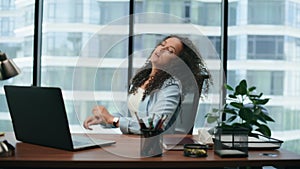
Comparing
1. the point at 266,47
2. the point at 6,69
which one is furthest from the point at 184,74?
the point at 266,47

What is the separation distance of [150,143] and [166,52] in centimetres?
61

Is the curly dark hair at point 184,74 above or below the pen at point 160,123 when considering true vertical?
above


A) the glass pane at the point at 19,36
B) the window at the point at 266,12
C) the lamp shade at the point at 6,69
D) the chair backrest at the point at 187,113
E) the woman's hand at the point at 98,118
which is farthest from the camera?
the window at the point at 266,12

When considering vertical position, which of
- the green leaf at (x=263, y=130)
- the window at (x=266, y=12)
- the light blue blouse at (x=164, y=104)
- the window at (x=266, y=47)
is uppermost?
the window at (x=266, y=12)

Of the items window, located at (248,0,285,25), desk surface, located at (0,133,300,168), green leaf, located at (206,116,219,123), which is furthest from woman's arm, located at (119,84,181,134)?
window, located at (248,0,285,25)

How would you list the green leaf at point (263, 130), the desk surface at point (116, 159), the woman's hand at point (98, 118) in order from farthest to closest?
1. the green leaf at point (263, 130)
2. the woman's hand at point (98, 118)
3. the desk surface at point (116, 159)

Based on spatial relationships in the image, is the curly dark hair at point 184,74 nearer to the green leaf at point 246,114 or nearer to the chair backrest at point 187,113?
the chair backrest at point 187,113

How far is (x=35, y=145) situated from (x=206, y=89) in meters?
1.08

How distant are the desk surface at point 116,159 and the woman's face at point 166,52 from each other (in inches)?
19.9

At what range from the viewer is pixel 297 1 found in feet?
13.9

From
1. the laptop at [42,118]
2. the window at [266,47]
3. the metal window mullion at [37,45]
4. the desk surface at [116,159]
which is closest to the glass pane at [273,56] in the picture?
the window at [266,47]

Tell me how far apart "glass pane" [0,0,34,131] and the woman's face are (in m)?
2.36

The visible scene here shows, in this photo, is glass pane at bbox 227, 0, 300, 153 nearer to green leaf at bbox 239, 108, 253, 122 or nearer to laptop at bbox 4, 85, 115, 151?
green leaf at bbox 239, 108, 253, 122

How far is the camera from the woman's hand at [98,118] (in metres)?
1.96
